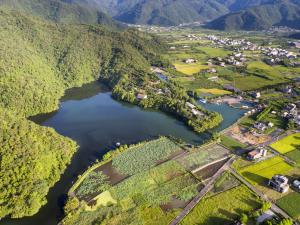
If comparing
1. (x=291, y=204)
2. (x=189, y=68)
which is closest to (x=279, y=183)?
(x=291, y=204)

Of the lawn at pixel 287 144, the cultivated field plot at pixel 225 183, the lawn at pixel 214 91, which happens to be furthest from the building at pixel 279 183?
the lawn at pixel 214 91

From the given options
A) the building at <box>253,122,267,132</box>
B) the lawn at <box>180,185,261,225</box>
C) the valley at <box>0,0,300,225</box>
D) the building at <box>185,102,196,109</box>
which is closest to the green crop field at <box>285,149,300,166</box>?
the valley at <box>0,0,300,225</box>

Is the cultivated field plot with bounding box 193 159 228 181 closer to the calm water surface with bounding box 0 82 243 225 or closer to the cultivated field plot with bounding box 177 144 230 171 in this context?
the cultivated field plot with bounding box 177 144 230 171

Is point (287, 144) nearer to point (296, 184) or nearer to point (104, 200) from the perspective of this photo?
point (296, 184)

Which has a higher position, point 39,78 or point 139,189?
point 39,78

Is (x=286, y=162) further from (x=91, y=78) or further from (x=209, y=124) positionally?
(x=91, y=78)

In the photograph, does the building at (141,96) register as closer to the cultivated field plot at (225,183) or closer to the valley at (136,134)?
the valley at (136,134)
